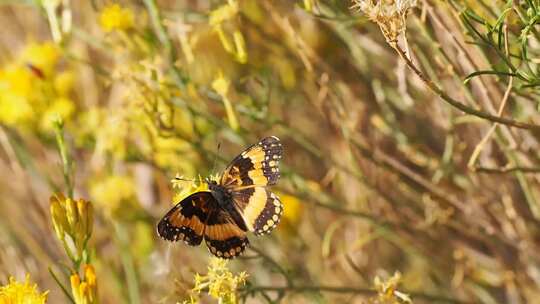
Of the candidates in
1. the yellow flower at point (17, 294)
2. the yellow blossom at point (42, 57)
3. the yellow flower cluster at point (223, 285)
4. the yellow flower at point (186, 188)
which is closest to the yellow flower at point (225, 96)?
the yellow flower at point (186, 188)

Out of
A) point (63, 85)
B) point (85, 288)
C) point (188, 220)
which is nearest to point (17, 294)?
point (85, 288)

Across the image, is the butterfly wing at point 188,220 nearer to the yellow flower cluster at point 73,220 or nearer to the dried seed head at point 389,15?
the yellow flower cluster at point 73,220

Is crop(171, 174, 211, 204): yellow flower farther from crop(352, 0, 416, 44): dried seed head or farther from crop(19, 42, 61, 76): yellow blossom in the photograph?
crop(19, 42, 61, 76): yellow blossom

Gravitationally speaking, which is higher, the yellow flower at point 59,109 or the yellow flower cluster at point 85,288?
the yellow flower at point 59,109

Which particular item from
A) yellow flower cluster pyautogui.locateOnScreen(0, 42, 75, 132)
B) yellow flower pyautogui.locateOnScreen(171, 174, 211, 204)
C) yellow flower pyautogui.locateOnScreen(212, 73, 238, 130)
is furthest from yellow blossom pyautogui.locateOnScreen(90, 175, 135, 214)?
yellow flower pyautogui.locateOnScreen(171, 174, 211, 204)

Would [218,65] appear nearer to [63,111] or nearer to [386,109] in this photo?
[63,111]

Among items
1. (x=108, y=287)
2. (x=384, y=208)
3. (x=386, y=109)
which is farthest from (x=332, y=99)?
(x=108, y=287)

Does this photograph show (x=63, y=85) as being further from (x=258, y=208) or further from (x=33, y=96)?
(x=258, y=208)
